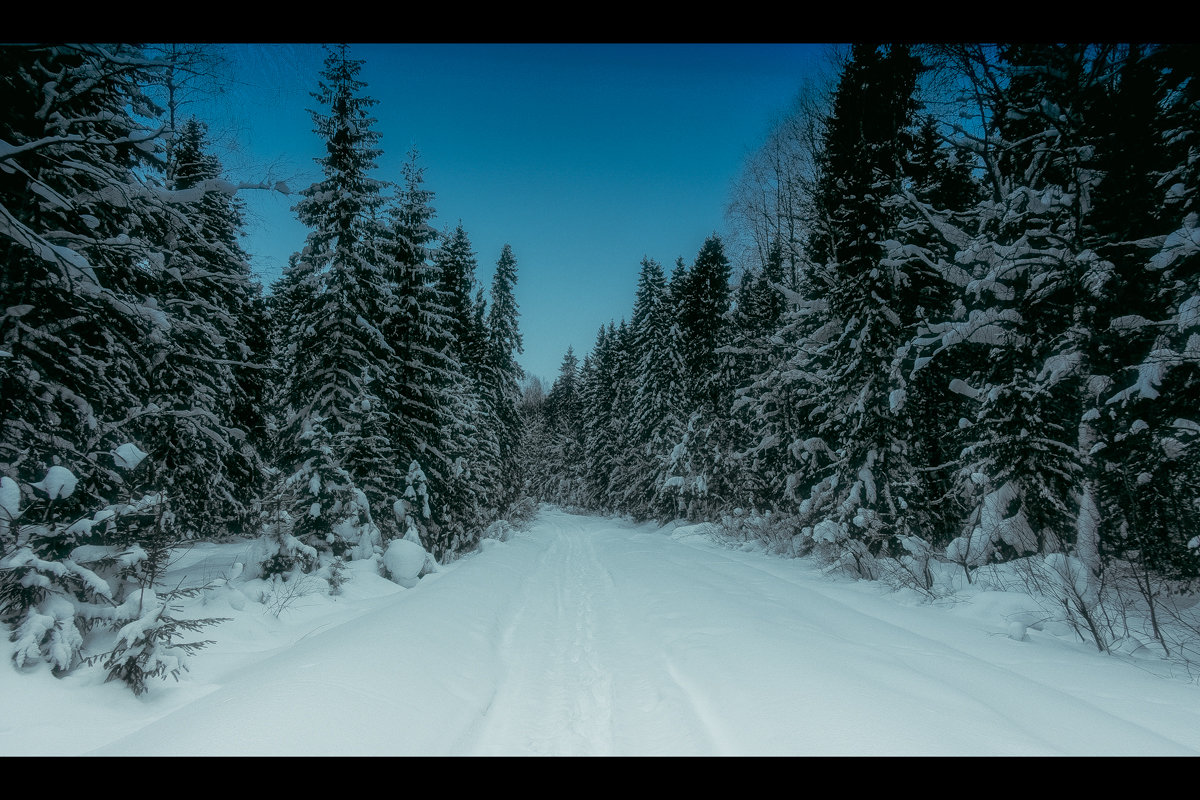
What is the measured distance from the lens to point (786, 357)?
16.8 meters

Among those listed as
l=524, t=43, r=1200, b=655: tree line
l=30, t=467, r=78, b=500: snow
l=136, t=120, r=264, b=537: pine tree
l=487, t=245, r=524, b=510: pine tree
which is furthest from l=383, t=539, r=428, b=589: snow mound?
l=487, t=245, r=524, b=510: pine tree

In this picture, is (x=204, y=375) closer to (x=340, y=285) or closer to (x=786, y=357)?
(x=340, y=285)

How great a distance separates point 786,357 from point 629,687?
1427 cm

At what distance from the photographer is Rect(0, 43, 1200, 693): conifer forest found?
212 inches

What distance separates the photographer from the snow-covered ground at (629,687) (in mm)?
3084

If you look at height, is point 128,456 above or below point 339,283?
below

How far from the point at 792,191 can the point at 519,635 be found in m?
21.7

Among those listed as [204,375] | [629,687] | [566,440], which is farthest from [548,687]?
[566,440]

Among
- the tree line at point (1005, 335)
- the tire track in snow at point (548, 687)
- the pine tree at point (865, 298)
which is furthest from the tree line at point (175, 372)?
the pine tree at point (865, 298)

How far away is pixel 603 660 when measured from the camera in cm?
566

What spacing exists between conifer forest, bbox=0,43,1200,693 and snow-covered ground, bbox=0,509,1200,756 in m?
0.69

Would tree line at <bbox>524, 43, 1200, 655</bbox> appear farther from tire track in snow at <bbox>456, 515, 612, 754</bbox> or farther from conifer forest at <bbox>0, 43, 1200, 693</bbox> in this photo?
tire track in snow at <bbox>456, 515, 612, 754</bbox>

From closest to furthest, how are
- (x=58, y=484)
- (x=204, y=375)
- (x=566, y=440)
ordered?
1. (x=58, y=484)
2. (x=204, y=375)
3. (x=566, y=440)
